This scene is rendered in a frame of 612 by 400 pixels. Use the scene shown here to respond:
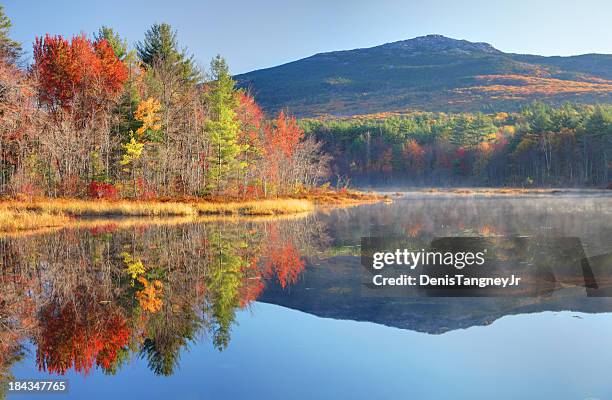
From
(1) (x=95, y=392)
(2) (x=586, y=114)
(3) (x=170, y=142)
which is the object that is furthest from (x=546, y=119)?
(1) (x=95, y=392)

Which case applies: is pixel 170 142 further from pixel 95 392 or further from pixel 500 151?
pixel 500 151

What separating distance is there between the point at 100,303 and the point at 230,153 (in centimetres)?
3099

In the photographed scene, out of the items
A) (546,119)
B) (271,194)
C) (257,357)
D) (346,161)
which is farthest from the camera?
(346,161)

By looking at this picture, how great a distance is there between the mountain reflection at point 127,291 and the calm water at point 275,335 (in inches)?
1.2

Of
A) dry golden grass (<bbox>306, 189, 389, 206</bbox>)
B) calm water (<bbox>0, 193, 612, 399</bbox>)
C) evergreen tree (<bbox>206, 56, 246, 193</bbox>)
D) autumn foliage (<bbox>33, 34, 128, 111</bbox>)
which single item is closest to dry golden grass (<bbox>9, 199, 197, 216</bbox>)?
evergreen tree (<bbox>206, 56, 246, 193</bbox>)

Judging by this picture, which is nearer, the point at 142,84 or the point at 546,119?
the point at 142,84

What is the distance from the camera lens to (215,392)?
18.8ft

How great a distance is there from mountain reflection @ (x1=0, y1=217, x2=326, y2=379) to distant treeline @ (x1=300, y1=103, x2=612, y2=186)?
71617mm

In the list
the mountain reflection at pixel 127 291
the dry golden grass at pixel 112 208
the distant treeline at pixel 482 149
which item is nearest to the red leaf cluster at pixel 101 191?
the dry golden grass at pixel 112 208

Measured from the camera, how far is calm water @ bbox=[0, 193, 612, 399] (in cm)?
595

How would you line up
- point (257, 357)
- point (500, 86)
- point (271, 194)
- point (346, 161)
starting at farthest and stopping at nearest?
point (500, 86), point (346, 161), point (271, 194), point (257, 357)

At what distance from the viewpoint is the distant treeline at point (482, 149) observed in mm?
79625

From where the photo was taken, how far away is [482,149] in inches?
3917

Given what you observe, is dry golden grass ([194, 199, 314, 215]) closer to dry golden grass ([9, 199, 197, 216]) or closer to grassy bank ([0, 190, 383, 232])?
grassy bank ([0, 190, 383, 232])
